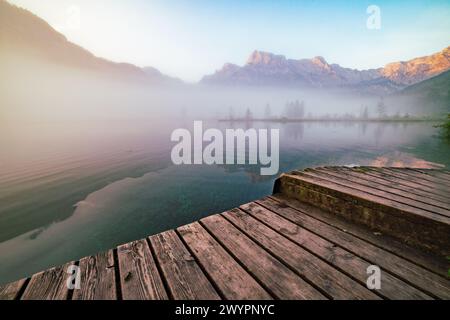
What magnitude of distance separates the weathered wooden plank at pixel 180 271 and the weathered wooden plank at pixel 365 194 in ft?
8.15

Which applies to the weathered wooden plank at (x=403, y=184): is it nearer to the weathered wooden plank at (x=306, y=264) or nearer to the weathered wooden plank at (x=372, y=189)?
the weathered wooden plank at (x=372, y=189)

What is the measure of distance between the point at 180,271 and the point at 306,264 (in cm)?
130

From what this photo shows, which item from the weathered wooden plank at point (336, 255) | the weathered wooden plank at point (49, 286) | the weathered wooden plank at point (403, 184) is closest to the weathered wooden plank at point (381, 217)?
the weathered wooden plank at point (336, 255)

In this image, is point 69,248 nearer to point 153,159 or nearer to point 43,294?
point 43,294

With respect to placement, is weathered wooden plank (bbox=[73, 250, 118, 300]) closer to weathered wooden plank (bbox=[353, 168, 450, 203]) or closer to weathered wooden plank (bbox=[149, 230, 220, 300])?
weathered wooden plank (bbox=[149, 230, 220, 300])

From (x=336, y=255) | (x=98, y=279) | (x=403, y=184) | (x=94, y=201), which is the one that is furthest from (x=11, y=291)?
(x=94, y=201)

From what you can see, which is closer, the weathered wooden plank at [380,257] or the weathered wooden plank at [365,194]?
the weathered wooden plank at [380,257]

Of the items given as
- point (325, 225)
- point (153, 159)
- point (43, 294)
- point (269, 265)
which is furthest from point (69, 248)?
point (153, 159)

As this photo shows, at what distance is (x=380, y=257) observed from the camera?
83.6 inches

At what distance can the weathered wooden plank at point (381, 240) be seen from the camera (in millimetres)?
2035

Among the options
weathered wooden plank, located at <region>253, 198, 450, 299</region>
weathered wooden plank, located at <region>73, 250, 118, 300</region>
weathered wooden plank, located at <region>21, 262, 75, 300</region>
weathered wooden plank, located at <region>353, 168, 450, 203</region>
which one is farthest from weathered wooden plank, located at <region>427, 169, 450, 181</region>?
weathered wooden plank, located at <region>21, 262, 75, 300</region>

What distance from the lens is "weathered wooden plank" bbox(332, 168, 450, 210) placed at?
3.01 m

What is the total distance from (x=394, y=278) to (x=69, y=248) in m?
8.29

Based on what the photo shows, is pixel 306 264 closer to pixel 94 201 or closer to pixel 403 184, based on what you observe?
pixel 403 184
